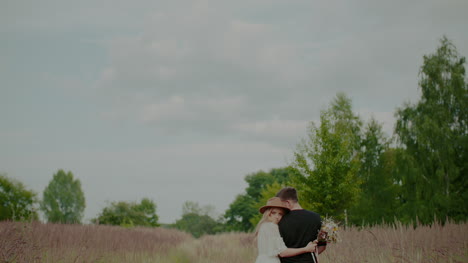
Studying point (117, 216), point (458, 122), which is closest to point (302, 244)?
point (458, 122)

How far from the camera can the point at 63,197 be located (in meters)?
64.8

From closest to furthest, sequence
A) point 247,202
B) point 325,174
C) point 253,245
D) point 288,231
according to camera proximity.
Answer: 1. point 288,231
2. point 253,245
3. point 325,174
4. point 247,202

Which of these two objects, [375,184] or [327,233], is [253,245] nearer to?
[327,233]

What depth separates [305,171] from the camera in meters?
23.7

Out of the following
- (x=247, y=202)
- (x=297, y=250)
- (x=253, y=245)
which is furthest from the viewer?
(x=247, y=202)

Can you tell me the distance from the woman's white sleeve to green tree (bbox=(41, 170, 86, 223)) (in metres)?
66.1

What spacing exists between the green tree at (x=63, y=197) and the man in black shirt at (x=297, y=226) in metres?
66.2

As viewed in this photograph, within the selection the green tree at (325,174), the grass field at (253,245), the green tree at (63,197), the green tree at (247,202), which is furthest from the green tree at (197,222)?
the grass field at (253,245)

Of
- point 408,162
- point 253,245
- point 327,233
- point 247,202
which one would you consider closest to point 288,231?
point 327,233

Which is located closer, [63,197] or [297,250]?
[297,250]

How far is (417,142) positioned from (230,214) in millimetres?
40970

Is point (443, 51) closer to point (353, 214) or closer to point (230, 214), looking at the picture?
point (353, 214)

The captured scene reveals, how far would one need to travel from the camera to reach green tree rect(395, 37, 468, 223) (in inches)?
973

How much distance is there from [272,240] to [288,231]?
221 millimetres
